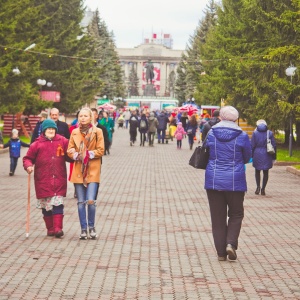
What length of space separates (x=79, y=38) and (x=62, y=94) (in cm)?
671

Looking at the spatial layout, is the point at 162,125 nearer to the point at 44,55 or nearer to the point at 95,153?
Answer: the point at 44,55

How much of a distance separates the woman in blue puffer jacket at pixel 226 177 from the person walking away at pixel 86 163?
189cm

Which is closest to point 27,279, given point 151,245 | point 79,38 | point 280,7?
point 151,245

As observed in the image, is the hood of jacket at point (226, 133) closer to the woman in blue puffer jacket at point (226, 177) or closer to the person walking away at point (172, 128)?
the woman in blue puffer jacket at point (226, 177)

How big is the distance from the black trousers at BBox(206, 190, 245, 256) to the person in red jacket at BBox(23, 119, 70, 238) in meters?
2.26

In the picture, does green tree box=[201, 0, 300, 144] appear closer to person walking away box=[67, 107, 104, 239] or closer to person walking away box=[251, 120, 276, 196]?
person walking away box=[251, 120, 276, 196]

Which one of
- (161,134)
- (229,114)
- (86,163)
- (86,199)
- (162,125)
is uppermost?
(229,114)

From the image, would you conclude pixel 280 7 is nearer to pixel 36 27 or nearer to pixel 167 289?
pixel 36 27

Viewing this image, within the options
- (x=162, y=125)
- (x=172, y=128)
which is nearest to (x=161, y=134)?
(x=172, y=128)

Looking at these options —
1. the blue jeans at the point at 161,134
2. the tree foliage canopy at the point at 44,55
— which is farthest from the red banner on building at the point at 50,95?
the blue jeans at the point at 161,134

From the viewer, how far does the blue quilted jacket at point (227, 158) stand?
9.62 metres

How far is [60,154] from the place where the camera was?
11203mm

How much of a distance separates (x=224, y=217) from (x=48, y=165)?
8.38 ft

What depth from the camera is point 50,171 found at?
36.4ft
